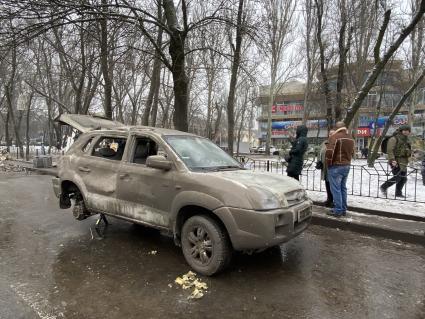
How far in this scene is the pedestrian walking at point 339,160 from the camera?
6918 millimetres

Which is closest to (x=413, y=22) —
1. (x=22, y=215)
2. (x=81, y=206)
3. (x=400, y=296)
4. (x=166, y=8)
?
(x=166, y=8)

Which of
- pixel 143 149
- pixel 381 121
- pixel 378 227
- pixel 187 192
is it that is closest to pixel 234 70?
pixel 378 227

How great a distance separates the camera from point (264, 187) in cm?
428

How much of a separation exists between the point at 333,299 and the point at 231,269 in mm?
1315

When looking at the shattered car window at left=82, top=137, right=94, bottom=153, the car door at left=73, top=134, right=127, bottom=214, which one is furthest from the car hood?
the shattered car window at left=82, top=137, right=94, bottom=153

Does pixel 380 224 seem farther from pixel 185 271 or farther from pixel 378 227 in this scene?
pixel 185 271

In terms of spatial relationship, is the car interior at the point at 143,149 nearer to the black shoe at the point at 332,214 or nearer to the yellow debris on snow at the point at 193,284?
the yellow debris on snow at the point at 193,284

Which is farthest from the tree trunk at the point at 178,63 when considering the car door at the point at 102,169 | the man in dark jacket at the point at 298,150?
the car door at the point at 102,169

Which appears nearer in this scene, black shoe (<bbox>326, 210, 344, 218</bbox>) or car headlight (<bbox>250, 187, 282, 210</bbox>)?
car headlight (<bbox>250, 187, 282, 210</bbox>)

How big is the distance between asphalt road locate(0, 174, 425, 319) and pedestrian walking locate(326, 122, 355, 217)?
932mm

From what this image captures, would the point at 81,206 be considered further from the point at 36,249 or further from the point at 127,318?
the point at 127,318

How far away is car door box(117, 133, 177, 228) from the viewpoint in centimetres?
484

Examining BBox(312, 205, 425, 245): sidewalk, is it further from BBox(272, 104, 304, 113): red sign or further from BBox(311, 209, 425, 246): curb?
BBox(272, 104, 304, 113): red sign

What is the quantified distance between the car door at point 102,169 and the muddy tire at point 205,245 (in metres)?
1.48
